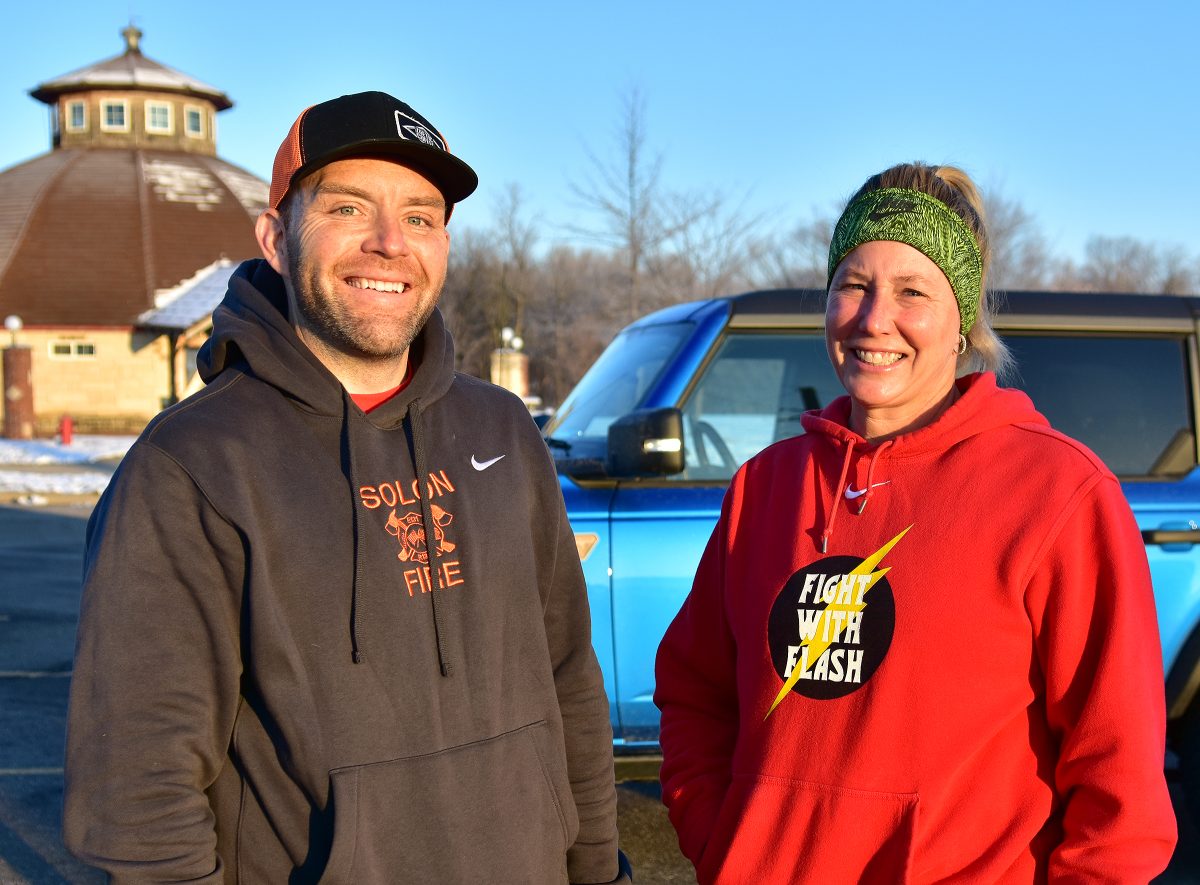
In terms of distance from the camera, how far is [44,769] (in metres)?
5.60

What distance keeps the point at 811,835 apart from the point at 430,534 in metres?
0.85

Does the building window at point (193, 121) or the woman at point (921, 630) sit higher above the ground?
the building window at point (193, 121)

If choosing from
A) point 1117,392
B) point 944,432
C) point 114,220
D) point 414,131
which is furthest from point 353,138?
point 114,220

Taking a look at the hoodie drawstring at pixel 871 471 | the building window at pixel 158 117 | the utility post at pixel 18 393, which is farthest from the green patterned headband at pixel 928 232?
the building window at pixel 158 117

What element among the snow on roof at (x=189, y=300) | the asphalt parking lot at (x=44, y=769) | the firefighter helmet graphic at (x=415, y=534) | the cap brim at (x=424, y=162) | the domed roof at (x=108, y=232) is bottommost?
the asphalt parking lot at (x=44, y=769)

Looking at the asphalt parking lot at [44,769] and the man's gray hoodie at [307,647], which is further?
the asphalt parking lot at [44,769]

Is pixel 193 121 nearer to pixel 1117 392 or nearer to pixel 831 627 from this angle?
pixel 1117 392

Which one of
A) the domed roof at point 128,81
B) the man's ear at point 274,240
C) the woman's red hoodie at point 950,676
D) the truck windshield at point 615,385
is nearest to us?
→ the woman's red hoodie at point 950,676

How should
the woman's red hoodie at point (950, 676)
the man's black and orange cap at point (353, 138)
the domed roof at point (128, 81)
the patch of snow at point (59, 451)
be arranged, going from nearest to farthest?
the woman's red hoodie at point (950, 676) → the man's black and orange cap at point (353, 138) → the patch of snow at point (59, 451) → the domed roof at point (128, 81)

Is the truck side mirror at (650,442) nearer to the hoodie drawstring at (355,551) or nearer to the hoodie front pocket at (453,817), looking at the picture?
the hoodie front pocket at (453,817)

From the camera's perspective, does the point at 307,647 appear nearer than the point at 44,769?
Yes

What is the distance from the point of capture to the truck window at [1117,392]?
461cm

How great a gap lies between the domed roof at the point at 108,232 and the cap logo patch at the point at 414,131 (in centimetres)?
3482

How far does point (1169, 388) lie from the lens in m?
4.70
